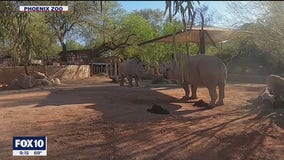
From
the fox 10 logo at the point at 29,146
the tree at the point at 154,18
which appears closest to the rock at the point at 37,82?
the fox 10 logo at the point at 29,146

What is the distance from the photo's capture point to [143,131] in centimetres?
754

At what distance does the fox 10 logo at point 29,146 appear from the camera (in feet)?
20.2

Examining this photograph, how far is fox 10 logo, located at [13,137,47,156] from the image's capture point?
6.15 metres

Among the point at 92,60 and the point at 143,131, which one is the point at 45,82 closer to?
the point at 143,131

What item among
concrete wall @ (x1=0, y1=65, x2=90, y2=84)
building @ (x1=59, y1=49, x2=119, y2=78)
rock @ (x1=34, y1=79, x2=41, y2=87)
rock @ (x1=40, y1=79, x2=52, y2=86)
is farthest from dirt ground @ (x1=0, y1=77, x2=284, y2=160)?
building @ (x1=59, y1=49, x2=119, y2=78)

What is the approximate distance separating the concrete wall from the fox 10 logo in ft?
60.0

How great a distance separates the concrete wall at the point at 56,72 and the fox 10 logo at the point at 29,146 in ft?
60.0

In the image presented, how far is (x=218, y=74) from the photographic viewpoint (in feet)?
39.6

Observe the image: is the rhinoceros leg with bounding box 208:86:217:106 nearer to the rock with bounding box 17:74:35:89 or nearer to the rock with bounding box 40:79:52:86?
the rock with bounding box 17:74:35:89

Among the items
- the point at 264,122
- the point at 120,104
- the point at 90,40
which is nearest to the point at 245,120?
the point at 264,122

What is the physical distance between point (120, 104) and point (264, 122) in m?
3.93

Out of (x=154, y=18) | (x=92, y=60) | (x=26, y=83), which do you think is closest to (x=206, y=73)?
(x=26, y=83)

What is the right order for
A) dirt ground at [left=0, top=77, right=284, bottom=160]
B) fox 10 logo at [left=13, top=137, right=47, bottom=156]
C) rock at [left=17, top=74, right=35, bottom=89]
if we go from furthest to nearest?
rock at [left=17, top=74, right=35, bottom=89], dirt ground at [left=0, top=77, right=284, bottom=160], fox 10 logo at [left=13, top=137, right=47, bottom=156]

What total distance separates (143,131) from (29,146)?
2106 mm
